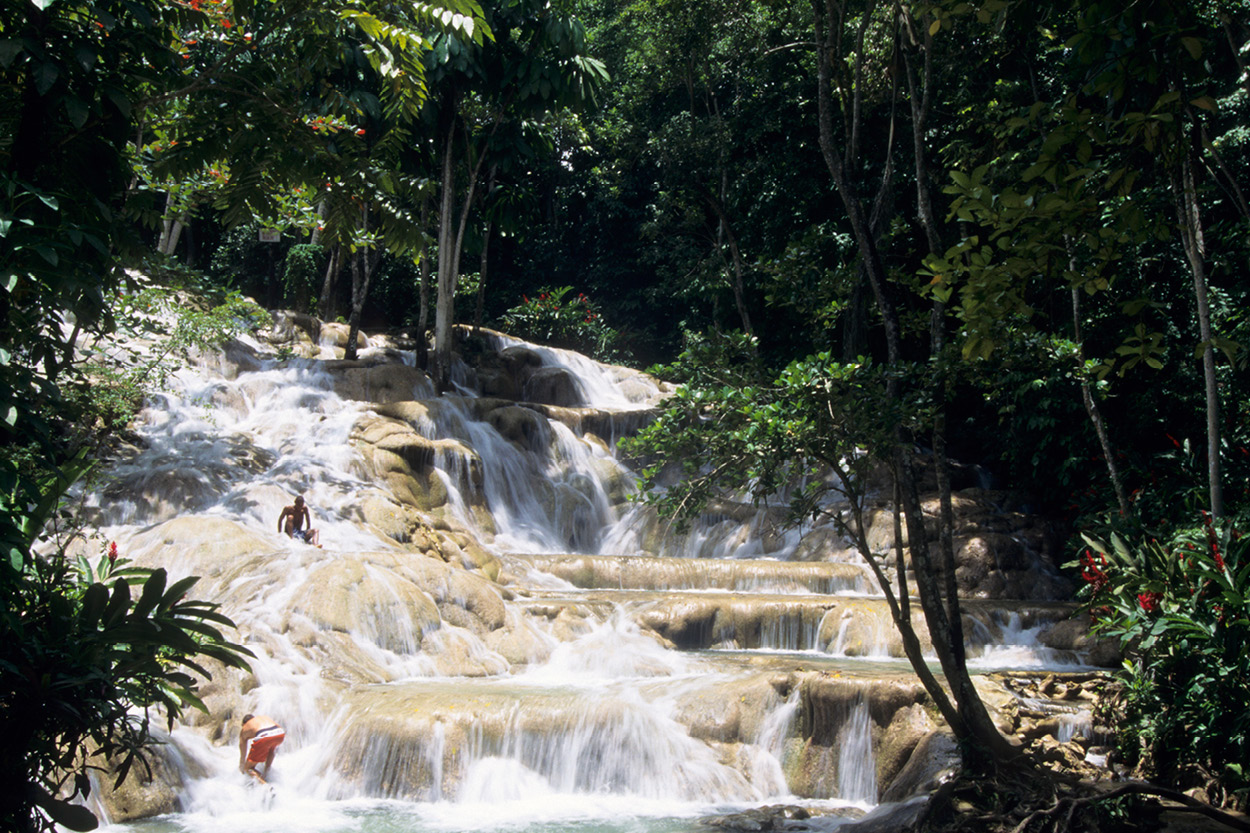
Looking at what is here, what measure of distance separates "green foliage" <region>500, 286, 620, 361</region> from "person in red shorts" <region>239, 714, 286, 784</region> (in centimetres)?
2005

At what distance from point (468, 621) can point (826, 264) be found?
1316cm

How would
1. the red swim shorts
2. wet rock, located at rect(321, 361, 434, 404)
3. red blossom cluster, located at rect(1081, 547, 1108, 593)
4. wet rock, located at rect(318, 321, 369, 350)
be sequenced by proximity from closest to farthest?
the red swim shorts, red blossom cluster, located at rect(1081, 547, 1108, 593), wet rock, located at rect(321, 361, 434, 404), wet rock, located at rect(318, 321, 369, 350)

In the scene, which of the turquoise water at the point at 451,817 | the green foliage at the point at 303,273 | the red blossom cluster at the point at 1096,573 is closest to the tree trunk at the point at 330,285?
the green foliage at the point at 303,273

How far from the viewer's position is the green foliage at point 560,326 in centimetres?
2700

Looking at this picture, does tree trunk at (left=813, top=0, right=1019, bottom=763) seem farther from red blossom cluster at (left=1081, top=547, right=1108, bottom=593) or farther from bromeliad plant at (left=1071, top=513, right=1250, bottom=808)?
red blossom cluster at (left=1081, top=547, right=1108, bottom=593)

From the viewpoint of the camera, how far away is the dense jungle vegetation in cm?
345

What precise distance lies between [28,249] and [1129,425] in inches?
585

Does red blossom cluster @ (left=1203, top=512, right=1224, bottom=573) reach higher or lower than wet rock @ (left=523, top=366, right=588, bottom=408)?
lower

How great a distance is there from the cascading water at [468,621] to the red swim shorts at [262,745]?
0.28 m

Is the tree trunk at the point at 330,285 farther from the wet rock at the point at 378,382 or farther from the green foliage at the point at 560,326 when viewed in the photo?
the green foliage at the point at 560,326

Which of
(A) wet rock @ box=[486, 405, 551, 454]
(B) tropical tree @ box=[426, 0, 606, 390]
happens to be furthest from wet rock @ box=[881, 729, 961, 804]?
(B) tropical tree @ box=[426, 0, 606, 390]

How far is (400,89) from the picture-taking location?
624cm

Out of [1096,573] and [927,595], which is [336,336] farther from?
[927,595]

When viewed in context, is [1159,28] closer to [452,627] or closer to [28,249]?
[28,249]
